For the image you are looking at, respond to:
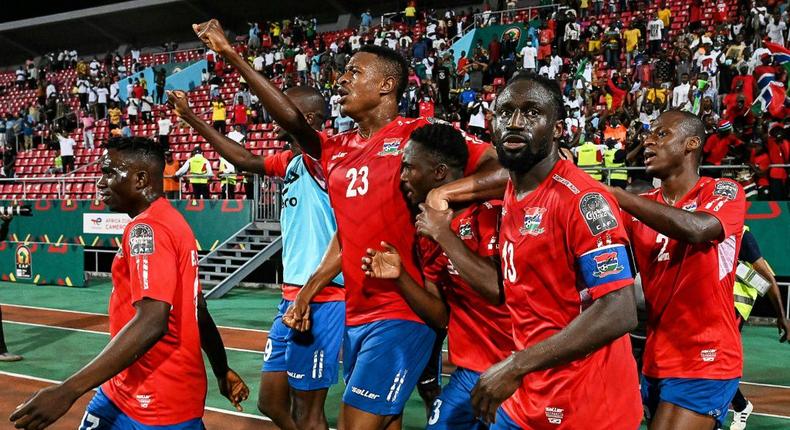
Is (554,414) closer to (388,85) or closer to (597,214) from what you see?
(597,214)

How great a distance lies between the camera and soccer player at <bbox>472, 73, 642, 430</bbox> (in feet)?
8.63

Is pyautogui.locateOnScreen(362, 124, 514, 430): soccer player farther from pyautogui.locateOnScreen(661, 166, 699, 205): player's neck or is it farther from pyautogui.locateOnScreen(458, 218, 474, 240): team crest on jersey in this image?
pyautogui.locateOnScreen(661, 166, 699, 205): player's neck

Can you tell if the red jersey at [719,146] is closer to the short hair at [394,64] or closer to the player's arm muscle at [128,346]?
the short hair at [394,64]

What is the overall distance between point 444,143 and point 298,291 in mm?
1786

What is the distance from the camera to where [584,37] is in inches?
898

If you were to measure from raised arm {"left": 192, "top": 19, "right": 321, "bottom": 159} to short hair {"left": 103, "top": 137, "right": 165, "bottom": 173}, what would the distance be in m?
0.56

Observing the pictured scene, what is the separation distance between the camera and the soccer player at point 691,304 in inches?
153

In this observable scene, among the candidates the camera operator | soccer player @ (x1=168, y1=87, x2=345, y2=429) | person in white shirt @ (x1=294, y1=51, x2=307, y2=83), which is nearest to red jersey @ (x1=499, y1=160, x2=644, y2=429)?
soccer player @ (x1=168, y1=87, x2=345, y2=429)

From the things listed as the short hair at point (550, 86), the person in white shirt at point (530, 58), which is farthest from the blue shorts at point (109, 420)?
the person in white shirt at point (530, 58)

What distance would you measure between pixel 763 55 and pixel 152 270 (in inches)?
574

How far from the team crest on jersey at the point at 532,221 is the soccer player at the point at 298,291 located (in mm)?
1817

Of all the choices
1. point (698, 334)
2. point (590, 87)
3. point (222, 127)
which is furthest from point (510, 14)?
point (698, 334)

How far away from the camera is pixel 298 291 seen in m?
5.08

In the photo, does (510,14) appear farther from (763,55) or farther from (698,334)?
(698,334)
